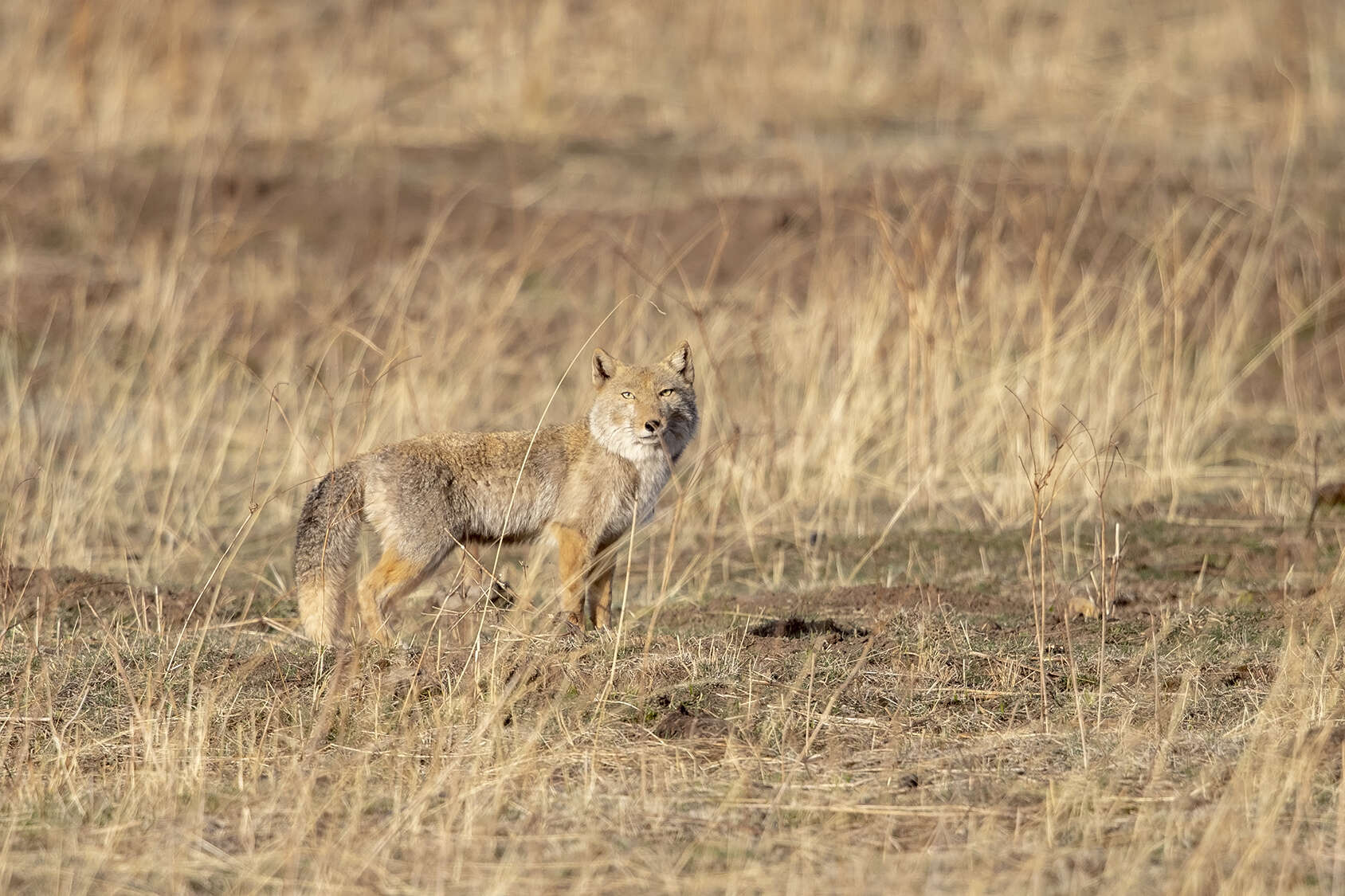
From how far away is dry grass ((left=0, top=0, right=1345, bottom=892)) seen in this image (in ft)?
16.2

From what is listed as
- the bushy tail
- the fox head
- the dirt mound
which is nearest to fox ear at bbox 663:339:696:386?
→ the fox head

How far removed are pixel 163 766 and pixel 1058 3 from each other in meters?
22.2

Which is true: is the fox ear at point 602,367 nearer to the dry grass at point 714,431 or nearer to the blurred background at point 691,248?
the dry grass at point 714,431

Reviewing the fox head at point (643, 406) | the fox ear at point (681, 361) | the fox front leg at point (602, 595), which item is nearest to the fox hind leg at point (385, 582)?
the fox front leg at point (602, 595)

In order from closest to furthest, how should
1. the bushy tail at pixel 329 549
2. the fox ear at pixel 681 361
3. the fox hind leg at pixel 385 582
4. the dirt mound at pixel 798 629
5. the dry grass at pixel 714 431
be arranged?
the dry grass at pixel 714 431, the dirt mound at pixel 798 629, the bushy tail at pixel 329 549, the fox hind leg at pixel 385 582, the fox ear at pixel 681 361

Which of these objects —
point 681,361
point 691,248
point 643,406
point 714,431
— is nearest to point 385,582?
point 643,406

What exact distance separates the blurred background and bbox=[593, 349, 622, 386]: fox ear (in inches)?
21.2

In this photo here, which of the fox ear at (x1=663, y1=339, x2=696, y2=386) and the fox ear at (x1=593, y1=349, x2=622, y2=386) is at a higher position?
the fox ear at (x1=663, y1=339, x2=696, y2=386)

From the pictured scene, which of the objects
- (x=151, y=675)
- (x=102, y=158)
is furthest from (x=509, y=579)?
(x=102, y=158)

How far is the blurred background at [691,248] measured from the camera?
33.4 feet

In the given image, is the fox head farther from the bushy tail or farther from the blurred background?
the bushy tail

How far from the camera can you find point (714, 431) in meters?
11.1

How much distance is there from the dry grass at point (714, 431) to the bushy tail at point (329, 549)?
269mm

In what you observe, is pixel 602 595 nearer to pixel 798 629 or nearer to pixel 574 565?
pixel 574 565
